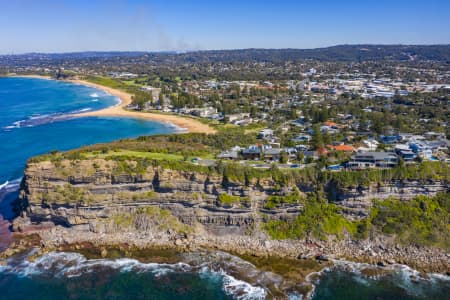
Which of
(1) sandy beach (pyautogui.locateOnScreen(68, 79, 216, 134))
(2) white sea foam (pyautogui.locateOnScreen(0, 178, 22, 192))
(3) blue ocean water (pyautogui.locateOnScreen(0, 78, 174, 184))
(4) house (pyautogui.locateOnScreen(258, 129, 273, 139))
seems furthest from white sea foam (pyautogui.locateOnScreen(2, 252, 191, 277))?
(1) sandy beach (pyautogui.locateOnScreen(68, 79, 216, 134))

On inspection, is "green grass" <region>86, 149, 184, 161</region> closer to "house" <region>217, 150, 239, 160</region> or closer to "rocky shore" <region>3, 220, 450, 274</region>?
"house" <region>217, 150, 239, 160</region>

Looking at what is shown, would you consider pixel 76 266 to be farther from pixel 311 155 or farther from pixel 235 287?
pixel 311 155

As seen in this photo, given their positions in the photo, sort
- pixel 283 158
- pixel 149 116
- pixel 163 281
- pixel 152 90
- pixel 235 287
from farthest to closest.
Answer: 1. pixel 152 90
2. pixel 149 116
3. pixel 283 158
4. pixel 163 281
5. pixel 235 287

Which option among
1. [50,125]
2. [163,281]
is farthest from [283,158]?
[50,125]

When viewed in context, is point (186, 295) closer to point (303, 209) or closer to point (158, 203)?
point (158, 203)

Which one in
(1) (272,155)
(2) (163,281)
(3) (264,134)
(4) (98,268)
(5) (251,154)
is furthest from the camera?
(3) (264,134)
